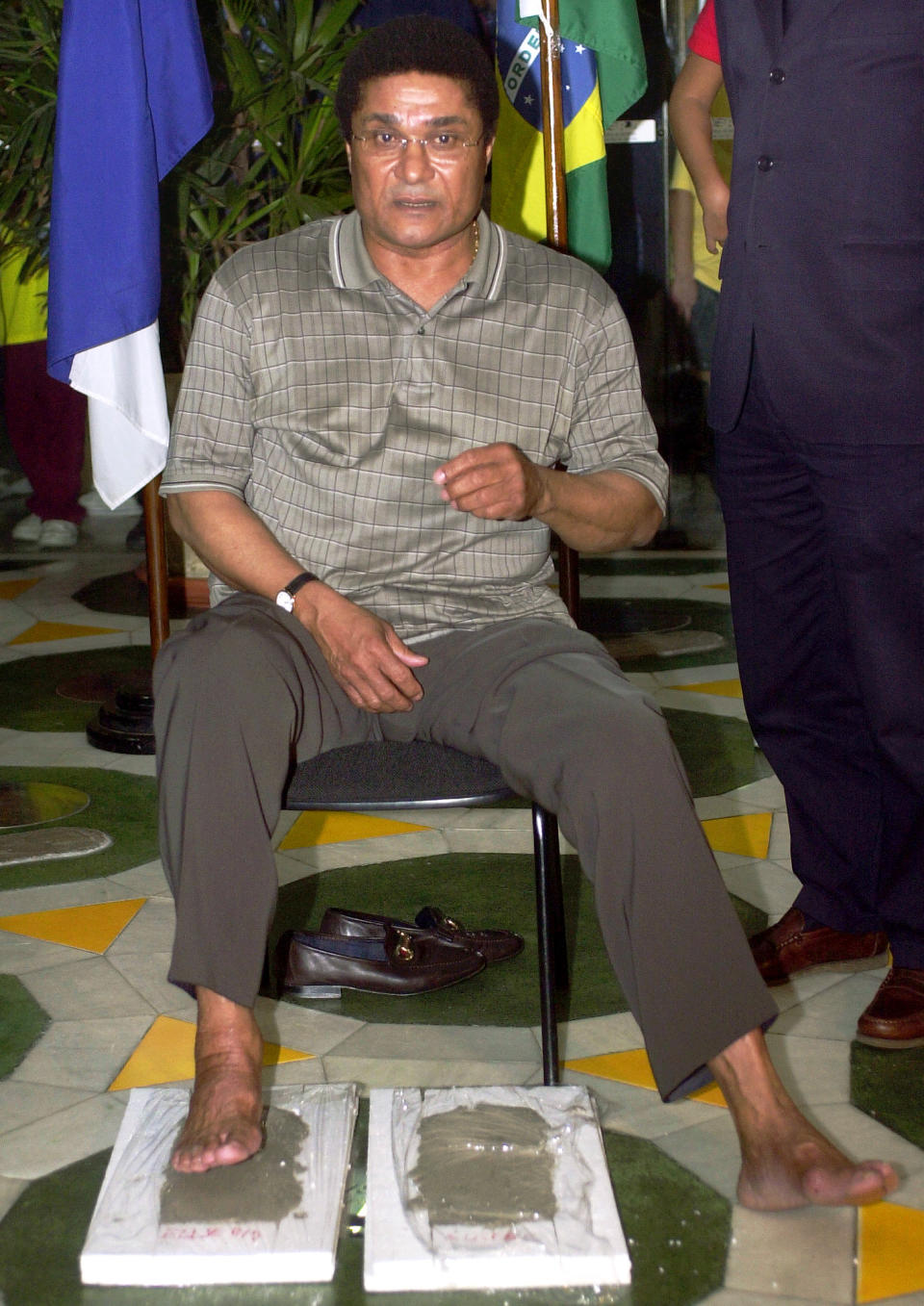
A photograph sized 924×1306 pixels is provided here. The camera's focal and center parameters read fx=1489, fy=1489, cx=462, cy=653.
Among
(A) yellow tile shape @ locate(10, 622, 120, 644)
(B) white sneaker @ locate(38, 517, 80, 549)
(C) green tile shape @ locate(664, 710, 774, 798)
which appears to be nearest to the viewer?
(C) green tile shape @ locate(664, 710, 774, 798)

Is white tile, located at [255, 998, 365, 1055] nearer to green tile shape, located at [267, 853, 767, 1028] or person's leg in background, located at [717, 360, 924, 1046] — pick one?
green tile shape, located at [267, 853, 767, 1028]

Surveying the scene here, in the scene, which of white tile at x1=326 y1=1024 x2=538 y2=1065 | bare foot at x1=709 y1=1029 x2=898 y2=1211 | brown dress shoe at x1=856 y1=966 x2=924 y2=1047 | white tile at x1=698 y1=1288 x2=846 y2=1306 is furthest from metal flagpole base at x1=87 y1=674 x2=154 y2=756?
white tile at x1=698 y1=1288 x2=846 y2=1306

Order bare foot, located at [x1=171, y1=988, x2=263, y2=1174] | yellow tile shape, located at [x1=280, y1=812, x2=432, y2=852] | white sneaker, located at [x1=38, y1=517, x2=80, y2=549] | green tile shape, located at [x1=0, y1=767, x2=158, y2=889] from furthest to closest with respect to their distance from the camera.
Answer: white sneaker, located at [x1=38, y1=517, x2=80, y2=549] → yellow tile shape, located at [x1=280, y1=812, x2=432, y2=852] → green tile shape, located at [x1=0, y1=767, x2=158, y2=889] → bare foot, located at [x1=171, y1=988, x2=263, y2=1174]

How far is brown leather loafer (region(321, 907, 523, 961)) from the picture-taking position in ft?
7.15

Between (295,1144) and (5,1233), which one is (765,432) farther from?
(5,1233)

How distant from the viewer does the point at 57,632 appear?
4398 millimetres

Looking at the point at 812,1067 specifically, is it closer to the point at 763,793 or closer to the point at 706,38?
the point at 763,793

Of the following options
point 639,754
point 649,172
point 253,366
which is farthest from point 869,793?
point 649,172

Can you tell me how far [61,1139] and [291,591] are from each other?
0.69 meters

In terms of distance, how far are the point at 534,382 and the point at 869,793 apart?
76 cm

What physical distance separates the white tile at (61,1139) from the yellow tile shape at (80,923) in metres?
0.49

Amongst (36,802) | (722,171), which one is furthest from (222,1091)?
(722,171)

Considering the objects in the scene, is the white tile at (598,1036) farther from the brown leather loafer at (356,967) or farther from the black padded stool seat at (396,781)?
the black padded stool seat at (396,781)

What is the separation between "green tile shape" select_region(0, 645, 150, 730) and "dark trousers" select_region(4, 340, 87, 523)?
5.35 ft
